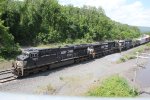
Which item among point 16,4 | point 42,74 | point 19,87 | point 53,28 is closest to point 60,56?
point 42,74

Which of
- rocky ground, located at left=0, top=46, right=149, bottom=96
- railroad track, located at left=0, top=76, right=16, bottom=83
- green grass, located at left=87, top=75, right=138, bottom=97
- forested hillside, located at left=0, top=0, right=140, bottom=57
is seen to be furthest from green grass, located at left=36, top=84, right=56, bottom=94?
forested hillside, located at left=0, top=0, right=140, bottom=57

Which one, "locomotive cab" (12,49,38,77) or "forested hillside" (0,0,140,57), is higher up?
"forested hillside" (0,0,140,57)

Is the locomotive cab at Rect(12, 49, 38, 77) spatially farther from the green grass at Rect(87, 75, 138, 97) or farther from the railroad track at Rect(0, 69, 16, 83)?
the green grass at Rect(87, 75, 138, 97)

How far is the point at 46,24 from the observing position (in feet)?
176

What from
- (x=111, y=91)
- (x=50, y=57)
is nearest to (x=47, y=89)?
(x=111, y=91)

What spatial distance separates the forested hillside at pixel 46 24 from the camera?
1718 inches

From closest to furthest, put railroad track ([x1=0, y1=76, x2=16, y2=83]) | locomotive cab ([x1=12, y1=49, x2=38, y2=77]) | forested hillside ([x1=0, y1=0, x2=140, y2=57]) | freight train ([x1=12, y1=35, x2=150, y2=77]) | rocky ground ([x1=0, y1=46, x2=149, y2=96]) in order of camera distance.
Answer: rocky ground ([x1=0, y1=46, x2=149, y2=96])
railroad track ([x1=0, y1=76, x2=16, y2=83])
locomotive cab ([x1=12, y1=49, x2=38, y2=77])
freight train ([x1=12, y1=35, x2=150, y2=77])
forested hillside ([x1=0, y1=0, x2=140, y2=57])

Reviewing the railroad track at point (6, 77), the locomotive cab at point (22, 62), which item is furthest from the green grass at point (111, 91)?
the railroad track at point (6, 77)

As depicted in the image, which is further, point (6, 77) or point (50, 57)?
point (50, 57)

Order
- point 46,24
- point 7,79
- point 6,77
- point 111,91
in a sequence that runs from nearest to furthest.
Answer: point 111,91 → point 7,79 → point 6,77 → point 46,24

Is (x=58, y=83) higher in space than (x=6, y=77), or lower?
lower

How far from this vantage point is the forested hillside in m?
43.6

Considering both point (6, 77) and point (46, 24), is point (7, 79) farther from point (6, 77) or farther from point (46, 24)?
point (46, 24)

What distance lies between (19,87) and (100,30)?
5550 cm
